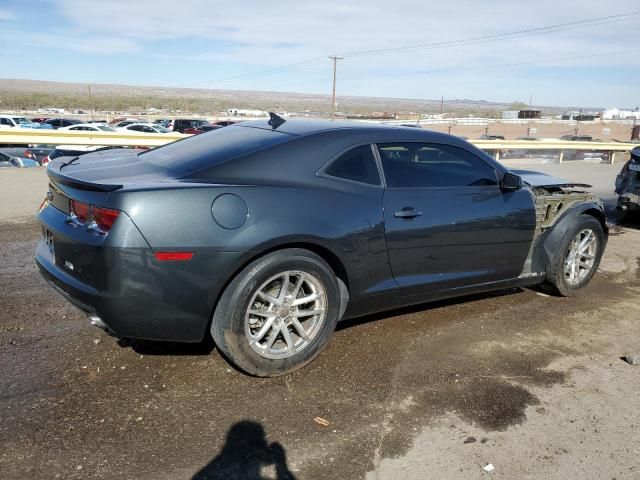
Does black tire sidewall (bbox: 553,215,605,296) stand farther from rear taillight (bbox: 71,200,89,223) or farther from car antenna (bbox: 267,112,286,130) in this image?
rear taillight (bbox: 71,200,89,223)

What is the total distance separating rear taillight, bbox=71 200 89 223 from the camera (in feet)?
10.4

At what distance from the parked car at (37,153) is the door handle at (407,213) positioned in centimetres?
1574

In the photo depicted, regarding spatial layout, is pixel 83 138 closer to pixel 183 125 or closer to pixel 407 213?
pixel 407 213

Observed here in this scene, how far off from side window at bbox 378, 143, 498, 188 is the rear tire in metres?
1.10

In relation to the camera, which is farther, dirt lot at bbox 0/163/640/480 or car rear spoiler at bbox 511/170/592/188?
car rear spoiler at bbox 511/170/592/188

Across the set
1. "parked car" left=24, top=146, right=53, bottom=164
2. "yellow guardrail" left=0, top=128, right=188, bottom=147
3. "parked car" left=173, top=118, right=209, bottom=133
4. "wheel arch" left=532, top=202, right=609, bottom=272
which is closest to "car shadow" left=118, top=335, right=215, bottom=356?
"wheel arch" left=532, top=202, right=609, bottom=272

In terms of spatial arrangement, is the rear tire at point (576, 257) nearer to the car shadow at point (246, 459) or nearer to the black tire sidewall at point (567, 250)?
the black tire sidewall at point (567, 250)

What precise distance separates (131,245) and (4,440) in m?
1.14

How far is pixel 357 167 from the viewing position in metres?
3.86

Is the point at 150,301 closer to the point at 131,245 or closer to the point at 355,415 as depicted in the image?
the point at 131,245

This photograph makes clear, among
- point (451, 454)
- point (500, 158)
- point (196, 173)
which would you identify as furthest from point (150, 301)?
point (500, 158)

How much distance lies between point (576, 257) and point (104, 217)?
421 cm

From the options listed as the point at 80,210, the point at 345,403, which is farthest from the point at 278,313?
the point at 80,210

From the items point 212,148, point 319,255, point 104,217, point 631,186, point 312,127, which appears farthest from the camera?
point 631,186
